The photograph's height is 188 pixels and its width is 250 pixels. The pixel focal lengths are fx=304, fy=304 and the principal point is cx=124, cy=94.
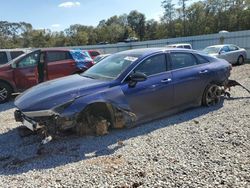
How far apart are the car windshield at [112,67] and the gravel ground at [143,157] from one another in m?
1.14

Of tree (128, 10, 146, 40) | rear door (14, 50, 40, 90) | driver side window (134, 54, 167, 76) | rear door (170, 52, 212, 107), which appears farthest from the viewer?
tree (128, 10, 146, 40)

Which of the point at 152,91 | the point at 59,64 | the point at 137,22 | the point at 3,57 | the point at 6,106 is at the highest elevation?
the point at 137,22

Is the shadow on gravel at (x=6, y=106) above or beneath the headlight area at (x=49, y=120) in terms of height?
beneath

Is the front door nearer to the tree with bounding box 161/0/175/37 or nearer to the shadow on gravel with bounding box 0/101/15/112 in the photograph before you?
the shadow on gravel with bounding box 0/101/15/112

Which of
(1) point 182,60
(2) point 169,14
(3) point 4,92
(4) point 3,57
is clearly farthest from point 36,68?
(2) point 169,14

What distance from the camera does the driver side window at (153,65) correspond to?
6025 mm

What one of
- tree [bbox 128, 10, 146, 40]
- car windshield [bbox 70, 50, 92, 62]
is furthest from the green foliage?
car windshield [bbox 70, 50, 92, 62]

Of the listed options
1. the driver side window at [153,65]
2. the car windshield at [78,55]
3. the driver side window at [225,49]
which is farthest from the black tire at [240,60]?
the driver side window at [153,65]

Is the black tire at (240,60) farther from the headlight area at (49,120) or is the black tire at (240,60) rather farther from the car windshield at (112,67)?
the headlight area at (49,120)

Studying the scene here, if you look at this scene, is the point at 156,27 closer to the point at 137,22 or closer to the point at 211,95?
the point at 137,22

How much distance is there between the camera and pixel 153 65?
623 centimetres

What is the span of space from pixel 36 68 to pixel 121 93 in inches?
220

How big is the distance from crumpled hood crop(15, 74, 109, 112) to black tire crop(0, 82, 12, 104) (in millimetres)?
4615

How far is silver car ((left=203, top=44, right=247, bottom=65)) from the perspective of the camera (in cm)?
1802
